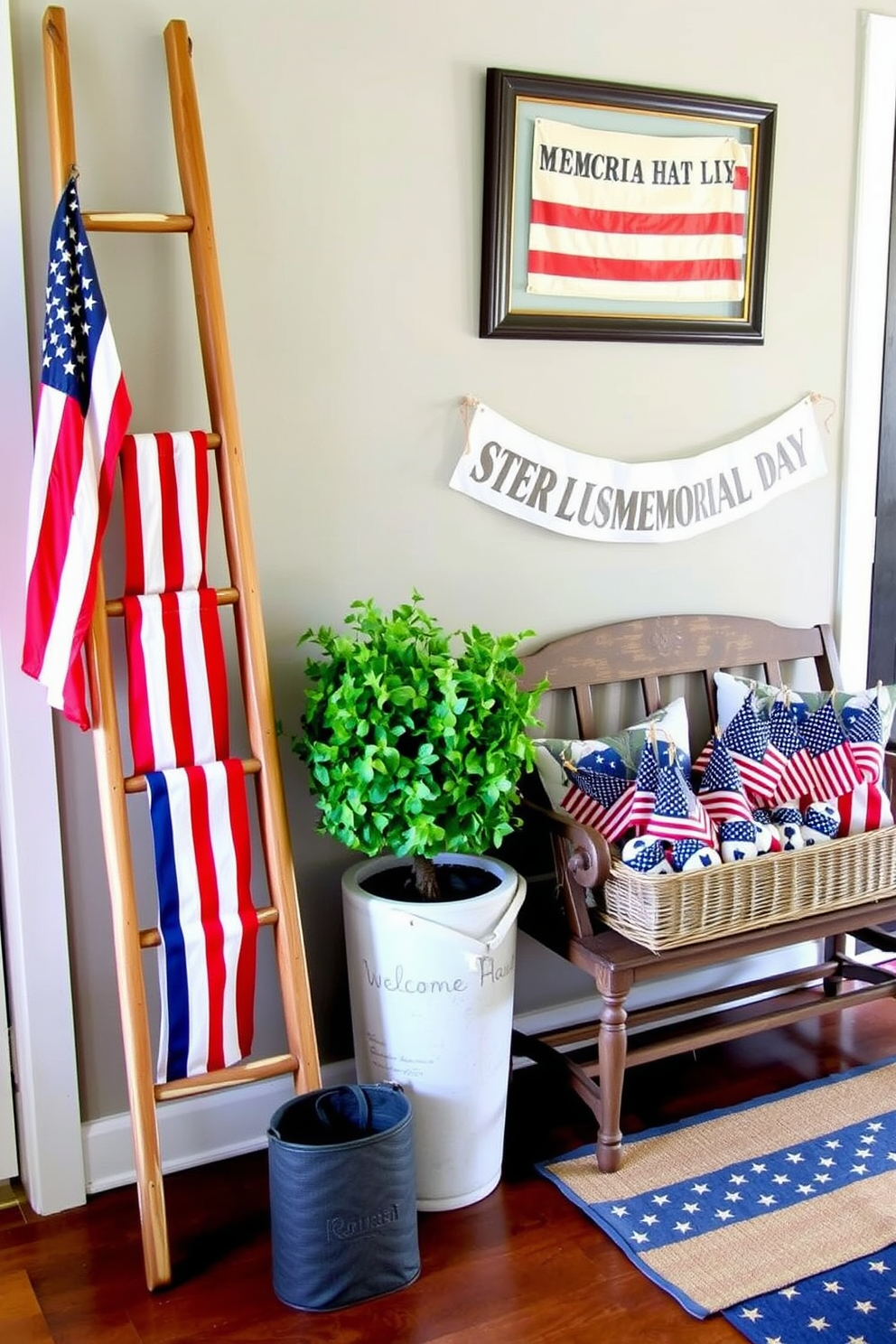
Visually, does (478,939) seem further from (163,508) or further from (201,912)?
(163,508)

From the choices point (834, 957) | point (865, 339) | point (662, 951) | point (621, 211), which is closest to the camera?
point (662, 951)

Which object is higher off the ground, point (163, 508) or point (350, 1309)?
point (163, 508)

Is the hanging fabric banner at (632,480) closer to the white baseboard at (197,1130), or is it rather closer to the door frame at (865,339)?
the door frame at (865,339)

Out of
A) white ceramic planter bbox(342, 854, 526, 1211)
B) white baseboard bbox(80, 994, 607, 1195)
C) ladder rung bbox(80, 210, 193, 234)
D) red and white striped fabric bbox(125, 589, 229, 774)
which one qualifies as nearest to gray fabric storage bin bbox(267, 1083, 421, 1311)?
white ceramic planter bbox(342, 854, 526, 1211)

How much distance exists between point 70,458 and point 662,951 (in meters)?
1.39

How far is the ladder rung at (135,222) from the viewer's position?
87.0 inches

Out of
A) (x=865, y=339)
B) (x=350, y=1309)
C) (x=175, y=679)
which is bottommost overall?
(x=350, y=1309)

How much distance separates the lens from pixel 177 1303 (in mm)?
2197

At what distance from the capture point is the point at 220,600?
2.34m

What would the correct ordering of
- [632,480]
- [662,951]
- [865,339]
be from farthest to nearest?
[865,339] → [632,480] → [662,951]

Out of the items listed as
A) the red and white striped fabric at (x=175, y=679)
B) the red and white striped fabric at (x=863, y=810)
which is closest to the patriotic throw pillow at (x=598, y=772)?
the red and white striped fabric at (x=863, y=810)

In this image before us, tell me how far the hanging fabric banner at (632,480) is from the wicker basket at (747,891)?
2.57ft

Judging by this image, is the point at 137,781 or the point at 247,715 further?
the point at 247,715

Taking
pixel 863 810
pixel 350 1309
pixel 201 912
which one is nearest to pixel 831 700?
pixel 863 810
